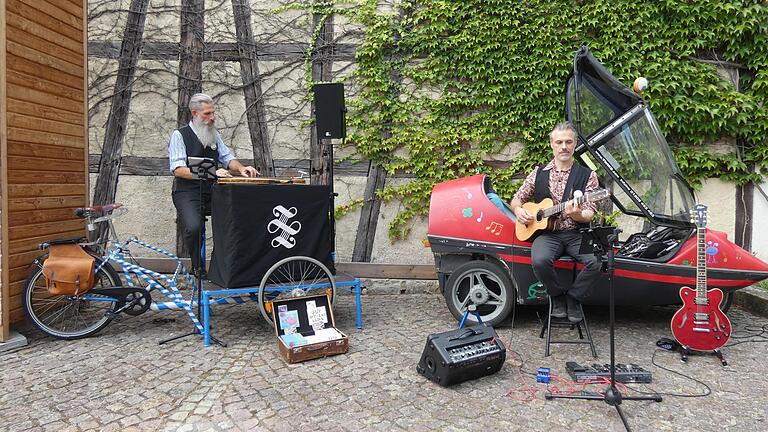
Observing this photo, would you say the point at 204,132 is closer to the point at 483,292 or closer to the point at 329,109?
the point at 329,109

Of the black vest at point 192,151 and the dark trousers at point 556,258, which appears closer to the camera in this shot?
the dark trousers at point 556,258

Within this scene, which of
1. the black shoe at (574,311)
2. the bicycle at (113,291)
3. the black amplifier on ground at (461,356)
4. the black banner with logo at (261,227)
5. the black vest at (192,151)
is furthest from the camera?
the black vest at (192,151)

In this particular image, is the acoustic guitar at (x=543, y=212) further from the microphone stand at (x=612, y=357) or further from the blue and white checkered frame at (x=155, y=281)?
the blue and white checkered frame at (x=155, y=281)

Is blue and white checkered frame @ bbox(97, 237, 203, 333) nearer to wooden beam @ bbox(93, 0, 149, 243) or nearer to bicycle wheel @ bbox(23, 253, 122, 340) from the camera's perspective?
bicycle wheel @ bbox(23, 253, 122, 340)

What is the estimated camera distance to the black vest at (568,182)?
3.92 metres

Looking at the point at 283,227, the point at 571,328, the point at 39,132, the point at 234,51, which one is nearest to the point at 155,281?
the point at 283,227

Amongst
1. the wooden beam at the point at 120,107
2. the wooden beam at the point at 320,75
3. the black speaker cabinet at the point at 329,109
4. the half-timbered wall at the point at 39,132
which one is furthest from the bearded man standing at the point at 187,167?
the wooden beam at the point at 120,107

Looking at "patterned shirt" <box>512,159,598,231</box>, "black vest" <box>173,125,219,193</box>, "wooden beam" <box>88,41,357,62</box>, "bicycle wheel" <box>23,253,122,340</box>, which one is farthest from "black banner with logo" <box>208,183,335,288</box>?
"wooden beam" <box>88,41,357,62</box>

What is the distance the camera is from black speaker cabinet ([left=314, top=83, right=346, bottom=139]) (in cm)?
481

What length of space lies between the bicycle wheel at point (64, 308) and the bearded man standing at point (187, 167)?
72 cm

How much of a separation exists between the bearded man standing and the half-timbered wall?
3.22 feet

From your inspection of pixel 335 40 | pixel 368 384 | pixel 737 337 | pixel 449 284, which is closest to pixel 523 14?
pixel 335 40

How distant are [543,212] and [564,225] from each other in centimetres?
23

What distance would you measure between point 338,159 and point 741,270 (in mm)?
→ 4071
